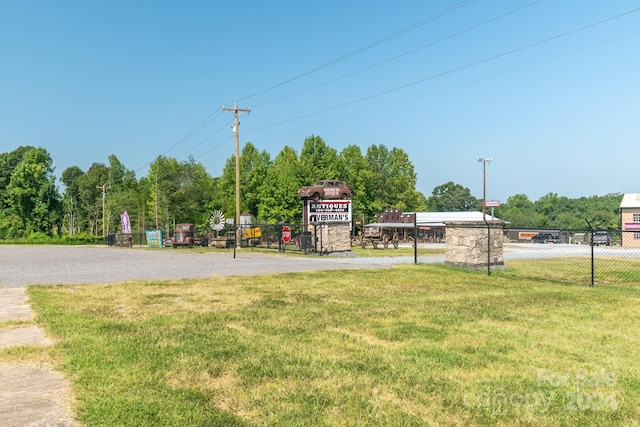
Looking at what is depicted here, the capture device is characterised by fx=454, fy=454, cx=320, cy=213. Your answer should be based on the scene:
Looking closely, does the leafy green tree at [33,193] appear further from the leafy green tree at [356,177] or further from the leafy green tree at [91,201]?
the leafy green tree at [356,177]

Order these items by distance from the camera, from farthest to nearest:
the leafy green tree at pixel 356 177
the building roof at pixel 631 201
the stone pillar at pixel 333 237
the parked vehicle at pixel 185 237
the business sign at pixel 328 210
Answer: the leafy green tree at pixel 356 177 → the building roof at pixel 631 201 → the parked vehicle at pixel 185 237 → the business sign at pixel 328 210 → the stone pillar at pixel 333 237

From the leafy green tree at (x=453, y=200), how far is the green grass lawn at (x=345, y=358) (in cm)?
15379

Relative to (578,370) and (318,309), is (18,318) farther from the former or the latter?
(578,370)

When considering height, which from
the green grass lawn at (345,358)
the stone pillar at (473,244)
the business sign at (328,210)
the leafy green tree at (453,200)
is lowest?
the green grass lawn at (345,358)

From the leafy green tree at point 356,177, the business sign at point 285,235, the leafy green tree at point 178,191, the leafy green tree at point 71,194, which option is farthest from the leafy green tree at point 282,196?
the leafy green tree at point 71,194

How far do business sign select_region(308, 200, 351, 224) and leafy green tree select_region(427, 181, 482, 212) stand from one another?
128956mm

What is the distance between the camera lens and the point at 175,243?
41188 millimetres

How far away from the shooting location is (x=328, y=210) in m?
32.9

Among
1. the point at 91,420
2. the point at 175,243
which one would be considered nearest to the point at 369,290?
the point at 91,420

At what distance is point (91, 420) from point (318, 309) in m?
5.04

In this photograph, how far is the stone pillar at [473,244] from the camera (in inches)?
622

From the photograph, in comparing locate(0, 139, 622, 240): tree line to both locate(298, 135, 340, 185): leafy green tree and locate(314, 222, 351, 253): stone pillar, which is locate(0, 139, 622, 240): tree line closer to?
locate(298, 135, 340, 185): leafy green tree

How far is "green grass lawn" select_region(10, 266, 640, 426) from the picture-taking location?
3.74 meters

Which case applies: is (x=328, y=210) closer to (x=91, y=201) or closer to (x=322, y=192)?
(x=322, y=192)
